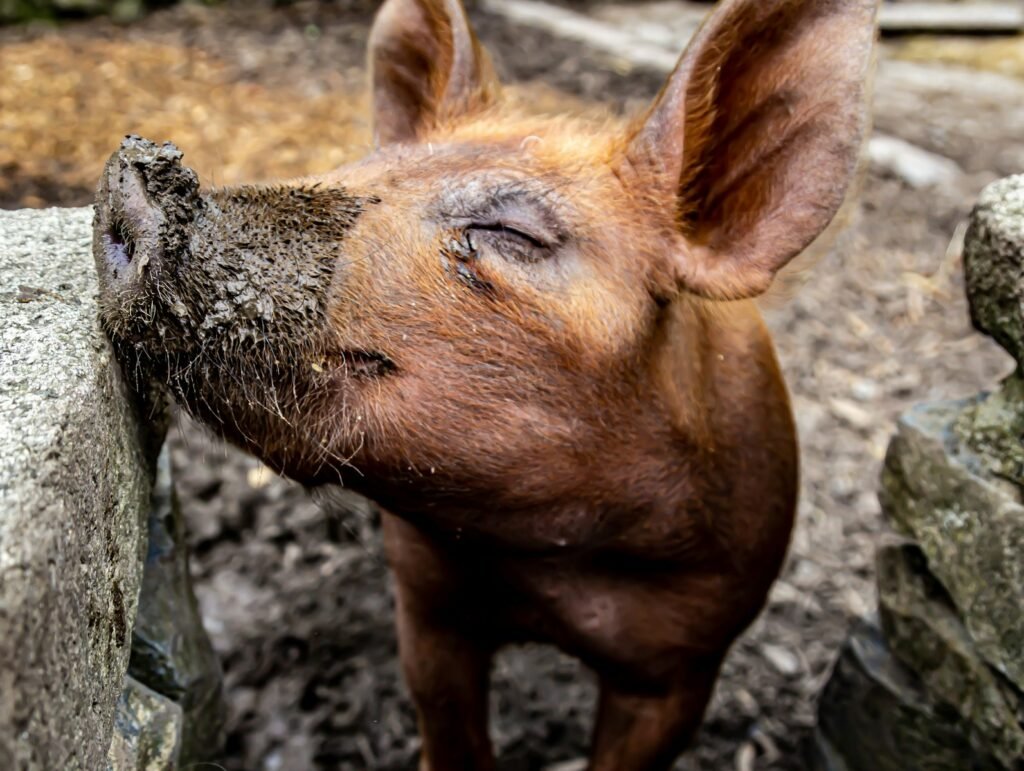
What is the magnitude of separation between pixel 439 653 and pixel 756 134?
150cm

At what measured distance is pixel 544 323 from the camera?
214cm

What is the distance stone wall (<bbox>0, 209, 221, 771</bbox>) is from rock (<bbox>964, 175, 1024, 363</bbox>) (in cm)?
171

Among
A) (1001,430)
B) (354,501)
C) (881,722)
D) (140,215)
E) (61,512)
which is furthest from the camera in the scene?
(354,501)

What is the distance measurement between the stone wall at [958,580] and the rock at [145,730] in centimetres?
172

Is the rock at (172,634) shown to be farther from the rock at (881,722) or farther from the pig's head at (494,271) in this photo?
the rock at (881,722)

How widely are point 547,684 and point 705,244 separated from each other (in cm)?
193

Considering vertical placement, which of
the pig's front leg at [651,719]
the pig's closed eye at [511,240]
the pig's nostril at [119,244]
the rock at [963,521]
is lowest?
the pig's front leg at [651,719]

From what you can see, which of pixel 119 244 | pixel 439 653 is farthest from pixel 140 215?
pixel 439 653

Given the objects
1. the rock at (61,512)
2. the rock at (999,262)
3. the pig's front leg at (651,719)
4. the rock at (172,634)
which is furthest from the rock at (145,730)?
the rock at (999,262)

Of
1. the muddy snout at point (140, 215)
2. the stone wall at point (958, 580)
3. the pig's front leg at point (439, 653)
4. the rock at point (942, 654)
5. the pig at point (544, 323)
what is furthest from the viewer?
the pig's front leg at point (439, 653)

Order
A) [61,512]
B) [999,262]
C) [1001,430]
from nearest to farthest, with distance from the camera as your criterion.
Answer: [61,512] < [999,262] < [1001,430]

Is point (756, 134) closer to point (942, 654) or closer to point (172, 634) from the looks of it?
point (942, 654)

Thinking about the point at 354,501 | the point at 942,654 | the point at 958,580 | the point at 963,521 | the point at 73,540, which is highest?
the point at 73,540

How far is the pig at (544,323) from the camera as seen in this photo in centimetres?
199
